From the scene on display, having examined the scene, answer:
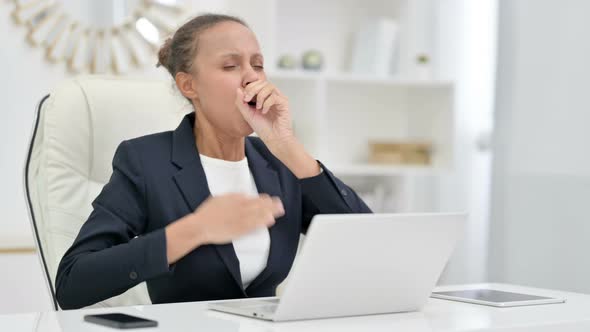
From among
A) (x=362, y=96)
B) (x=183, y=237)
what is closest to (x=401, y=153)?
(x=362, y=96)

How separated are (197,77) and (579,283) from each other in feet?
4.90

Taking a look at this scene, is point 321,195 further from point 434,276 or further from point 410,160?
point 410,160

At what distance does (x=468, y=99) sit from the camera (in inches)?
160

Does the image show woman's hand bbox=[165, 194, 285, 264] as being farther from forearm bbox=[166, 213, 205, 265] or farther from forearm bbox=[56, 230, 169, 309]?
forearm bbox=[56, 230, 169, 309]

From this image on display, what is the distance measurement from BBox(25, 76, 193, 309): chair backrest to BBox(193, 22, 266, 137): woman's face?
245 millimetres

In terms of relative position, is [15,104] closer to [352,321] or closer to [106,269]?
[106,269]

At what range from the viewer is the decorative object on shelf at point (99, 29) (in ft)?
10.1

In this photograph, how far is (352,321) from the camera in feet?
3.94

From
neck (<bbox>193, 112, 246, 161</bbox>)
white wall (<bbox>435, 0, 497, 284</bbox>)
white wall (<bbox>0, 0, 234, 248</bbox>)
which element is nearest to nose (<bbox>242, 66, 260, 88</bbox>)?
neck (<bbox>193, 112, 246, 161</bbox>)

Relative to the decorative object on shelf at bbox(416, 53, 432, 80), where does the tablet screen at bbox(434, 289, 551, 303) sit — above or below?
below

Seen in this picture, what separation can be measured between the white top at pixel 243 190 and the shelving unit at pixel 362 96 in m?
1.60

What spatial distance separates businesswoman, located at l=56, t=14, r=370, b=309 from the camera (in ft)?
5.23

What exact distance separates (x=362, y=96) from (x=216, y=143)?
2.06m

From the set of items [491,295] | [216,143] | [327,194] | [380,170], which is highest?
[216,143]
